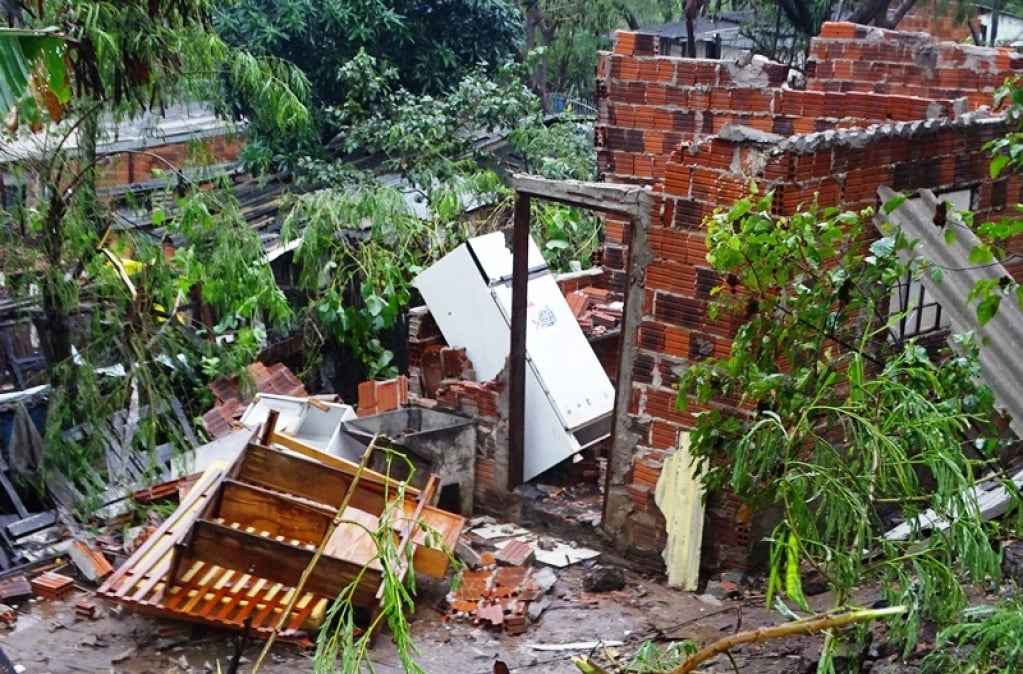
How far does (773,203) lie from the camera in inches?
240

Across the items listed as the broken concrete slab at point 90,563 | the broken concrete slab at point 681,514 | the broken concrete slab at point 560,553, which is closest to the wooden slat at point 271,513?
the broken concrete slab at point 90,563

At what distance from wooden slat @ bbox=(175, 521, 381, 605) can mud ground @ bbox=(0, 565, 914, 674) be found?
0.43 meters

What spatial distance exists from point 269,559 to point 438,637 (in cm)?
116

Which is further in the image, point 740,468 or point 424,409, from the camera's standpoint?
point 424,409

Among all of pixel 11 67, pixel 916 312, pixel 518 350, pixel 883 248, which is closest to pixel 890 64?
pixel 916 312

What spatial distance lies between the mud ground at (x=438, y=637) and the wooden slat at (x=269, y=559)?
433 mm

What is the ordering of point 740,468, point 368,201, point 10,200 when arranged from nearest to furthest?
point 740,468
point 10,200
point 368,201

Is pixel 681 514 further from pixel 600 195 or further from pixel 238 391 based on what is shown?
pixel 238 391

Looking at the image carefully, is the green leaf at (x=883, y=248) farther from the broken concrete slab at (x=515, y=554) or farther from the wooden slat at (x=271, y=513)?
the wooden slat at (x=271, y=513)

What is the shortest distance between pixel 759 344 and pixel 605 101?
453cm

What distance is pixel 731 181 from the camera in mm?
6180

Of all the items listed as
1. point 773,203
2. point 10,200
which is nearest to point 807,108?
point 773,203

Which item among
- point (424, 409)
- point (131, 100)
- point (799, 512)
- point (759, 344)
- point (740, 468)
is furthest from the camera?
point (424, 409)

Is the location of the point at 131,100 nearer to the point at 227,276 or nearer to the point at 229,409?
the point at 227,276
